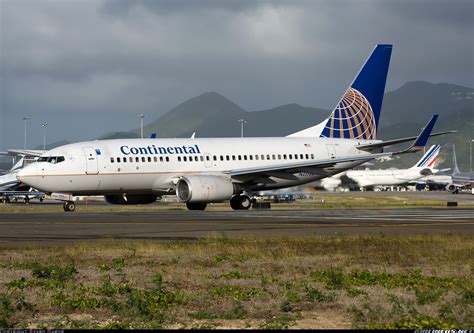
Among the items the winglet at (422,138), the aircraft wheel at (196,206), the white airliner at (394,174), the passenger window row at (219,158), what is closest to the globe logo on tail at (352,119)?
the passenger window row at (219,158)

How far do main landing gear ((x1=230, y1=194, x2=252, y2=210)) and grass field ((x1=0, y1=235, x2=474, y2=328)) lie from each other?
2964 centimetres

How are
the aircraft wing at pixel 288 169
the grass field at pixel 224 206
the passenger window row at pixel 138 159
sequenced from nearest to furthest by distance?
1. the passenger window row at pixel 138 159
2. the aircraft wing at pixel 288 169
3. the grass field at pixel 224 206

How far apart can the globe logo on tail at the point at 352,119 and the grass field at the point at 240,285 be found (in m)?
36.7

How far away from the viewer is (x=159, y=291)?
1496cm

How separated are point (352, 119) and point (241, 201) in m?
11.5

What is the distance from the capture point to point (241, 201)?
180 feet

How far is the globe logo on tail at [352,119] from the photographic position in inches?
2414

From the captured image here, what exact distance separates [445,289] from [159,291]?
490 cm

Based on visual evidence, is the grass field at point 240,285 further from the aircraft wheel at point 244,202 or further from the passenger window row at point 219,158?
the aircraft wheel at point 244,202

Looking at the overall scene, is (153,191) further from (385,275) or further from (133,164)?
(385,275)

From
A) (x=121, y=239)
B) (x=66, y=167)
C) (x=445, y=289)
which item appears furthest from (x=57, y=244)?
(x=66, y=167)

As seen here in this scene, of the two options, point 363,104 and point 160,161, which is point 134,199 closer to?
point 160,161

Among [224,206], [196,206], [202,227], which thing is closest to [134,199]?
[196,206]

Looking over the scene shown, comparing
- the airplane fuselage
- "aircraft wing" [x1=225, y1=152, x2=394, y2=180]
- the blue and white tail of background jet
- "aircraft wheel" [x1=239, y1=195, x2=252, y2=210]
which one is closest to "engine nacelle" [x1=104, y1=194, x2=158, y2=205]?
the airplane fuselage
